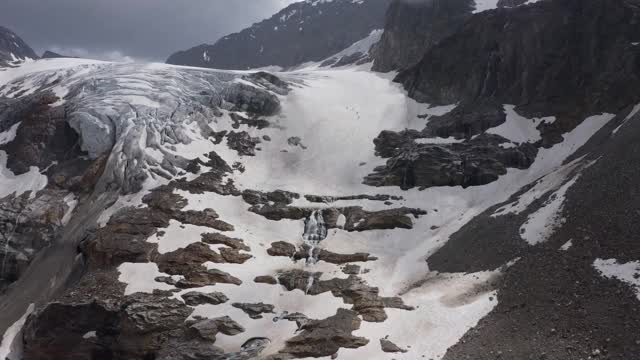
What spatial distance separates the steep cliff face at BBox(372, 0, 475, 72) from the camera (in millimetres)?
103625

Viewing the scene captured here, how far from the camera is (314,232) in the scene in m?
45.6

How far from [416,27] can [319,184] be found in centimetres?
6538

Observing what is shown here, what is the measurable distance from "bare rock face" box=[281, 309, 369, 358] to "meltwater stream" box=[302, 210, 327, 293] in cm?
948

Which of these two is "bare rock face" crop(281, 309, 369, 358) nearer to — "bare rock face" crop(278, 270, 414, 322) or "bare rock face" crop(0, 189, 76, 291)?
"bare rock face" crop(278, 270, 414, 322)

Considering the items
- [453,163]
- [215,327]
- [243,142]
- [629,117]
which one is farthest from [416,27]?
[215,327]

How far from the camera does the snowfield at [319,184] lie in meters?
31.2

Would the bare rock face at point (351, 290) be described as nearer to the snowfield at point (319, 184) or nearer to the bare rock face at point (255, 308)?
the snowfield at point (319, 184)

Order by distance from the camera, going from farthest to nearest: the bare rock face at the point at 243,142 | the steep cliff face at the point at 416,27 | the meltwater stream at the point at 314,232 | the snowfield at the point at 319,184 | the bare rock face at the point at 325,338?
the steep cliff face at the point at 416,27 → the bare rock face at the point at 243,142 → the meltwater stream at the point at 314,232 → the snowfield at the point at 319,184 → the bare rock face at the point at 325,338

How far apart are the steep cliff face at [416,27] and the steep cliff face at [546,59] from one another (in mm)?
28339

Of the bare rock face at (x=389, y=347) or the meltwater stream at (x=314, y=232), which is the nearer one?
the bare rock face at (x=389, y=347)

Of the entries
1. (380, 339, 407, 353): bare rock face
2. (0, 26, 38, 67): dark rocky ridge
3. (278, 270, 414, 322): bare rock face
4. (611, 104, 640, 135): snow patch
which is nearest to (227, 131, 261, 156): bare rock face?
(278, 270, 414, 322): bare rock face

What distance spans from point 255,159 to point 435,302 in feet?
110

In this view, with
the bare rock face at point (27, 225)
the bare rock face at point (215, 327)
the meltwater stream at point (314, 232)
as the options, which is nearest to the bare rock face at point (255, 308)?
the bare rock face at point (215, 327)

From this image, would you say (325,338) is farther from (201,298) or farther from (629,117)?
(629,117)
